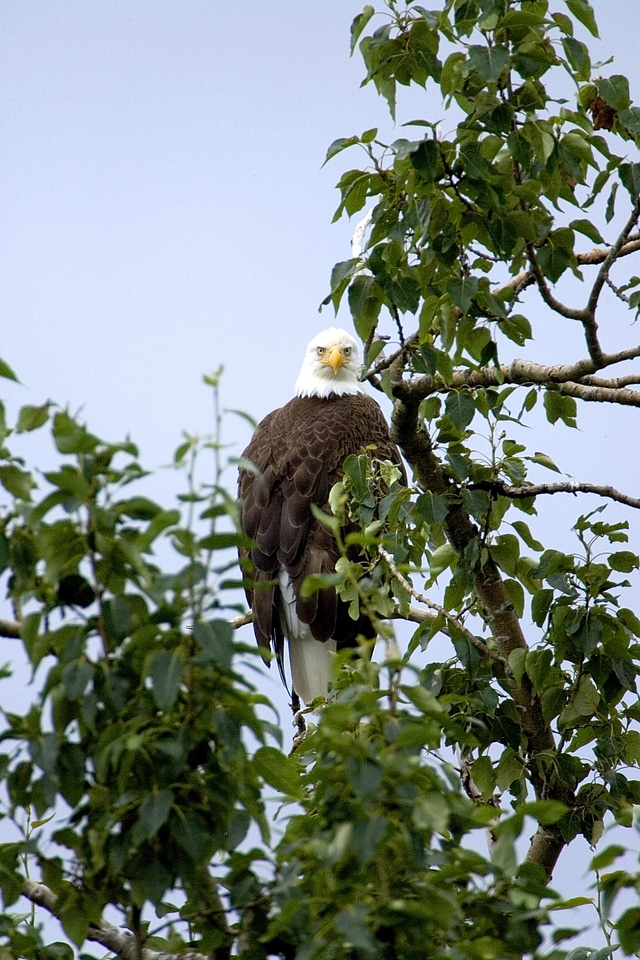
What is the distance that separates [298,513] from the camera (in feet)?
15.5

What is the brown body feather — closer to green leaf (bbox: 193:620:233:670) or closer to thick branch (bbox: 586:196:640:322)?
thick branch (bbox: 586:196:640:322)

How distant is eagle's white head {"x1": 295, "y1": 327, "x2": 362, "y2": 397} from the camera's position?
18.7ft

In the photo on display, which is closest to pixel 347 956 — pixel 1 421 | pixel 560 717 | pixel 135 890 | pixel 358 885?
pixel 358 885

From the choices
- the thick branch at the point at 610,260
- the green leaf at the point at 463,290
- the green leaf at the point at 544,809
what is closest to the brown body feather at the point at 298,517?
the thick branch at the point at 610,260

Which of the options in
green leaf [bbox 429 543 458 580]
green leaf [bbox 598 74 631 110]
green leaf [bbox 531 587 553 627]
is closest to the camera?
green leaf [bbox 598 74 631 110]

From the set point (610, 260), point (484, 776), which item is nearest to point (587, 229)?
point (610, 260)

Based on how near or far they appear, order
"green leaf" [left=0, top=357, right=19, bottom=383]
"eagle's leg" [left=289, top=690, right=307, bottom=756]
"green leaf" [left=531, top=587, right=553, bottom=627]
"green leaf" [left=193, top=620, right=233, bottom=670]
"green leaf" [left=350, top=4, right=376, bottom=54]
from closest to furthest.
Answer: "green leaf" [left=193, top=620, right=233, bottom=670]
"green leaf" [left=0, top=357, right=19, bottom=383]
"green leaf" [left=350, top=4, right=376, bottom=54]
"green leaf" [left=531, top=587, right=553, bottom=627]
"eagle's leg" [left=289, top=690, right=307, bottom=756]

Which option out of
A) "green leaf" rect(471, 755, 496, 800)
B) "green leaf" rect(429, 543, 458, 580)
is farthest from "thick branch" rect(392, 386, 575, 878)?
"green leaf" rect(471, 755, 496, 800)

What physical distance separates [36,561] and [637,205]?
1553mm

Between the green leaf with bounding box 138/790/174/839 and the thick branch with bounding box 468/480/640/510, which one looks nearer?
the green leaf with bounding box 138/790/174/839

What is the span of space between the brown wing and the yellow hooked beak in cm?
47

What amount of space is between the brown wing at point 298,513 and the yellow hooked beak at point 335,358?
0.47 metres

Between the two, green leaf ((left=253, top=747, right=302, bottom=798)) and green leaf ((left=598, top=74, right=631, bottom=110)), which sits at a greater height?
green leaf ((left=598, top=74, right=631, bottom=110))

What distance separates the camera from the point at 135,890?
1.47 meters
